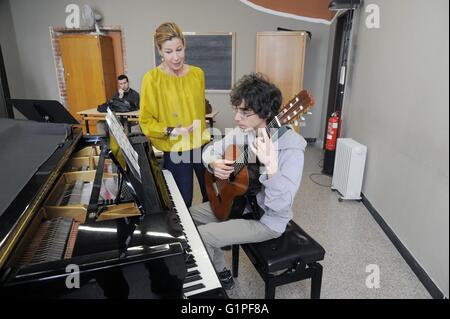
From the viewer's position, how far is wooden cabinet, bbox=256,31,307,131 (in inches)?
159

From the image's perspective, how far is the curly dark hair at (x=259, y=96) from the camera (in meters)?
1.31

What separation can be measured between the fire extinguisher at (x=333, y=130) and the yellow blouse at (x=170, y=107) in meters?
1.93

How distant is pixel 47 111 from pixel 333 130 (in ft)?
9.17

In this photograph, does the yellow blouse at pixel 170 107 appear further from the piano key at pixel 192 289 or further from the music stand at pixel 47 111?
the piano key at pixel 192 289

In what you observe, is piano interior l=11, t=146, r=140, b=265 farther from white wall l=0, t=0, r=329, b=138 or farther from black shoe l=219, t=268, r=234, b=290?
white wall l=0, t=0, r=329, b=138

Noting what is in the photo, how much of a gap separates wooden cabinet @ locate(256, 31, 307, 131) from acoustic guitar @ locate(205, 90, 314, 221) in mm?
2783

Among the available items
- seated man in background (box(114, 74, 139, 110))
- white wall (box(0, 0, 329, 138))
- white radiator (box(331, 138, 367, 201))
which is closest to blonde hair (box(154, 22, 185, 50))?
white radiator (box(331, 138, 367, 201))

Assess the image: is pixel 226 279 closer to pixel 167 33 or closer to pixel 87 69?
pixel 167 33

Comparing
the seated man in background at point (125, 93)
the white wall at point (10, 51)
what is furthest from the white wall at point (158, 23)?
the seated man in background at point (125, 93)

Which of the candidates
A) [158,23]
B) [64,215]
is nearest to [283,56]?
[158,23]

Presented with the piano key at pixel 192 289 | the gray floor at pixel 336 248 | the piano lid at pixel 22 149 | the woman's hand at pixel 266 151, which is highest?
the woman's hand at pixel 266 151

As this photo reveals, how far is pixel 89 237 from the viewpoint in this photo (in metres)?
0.83
